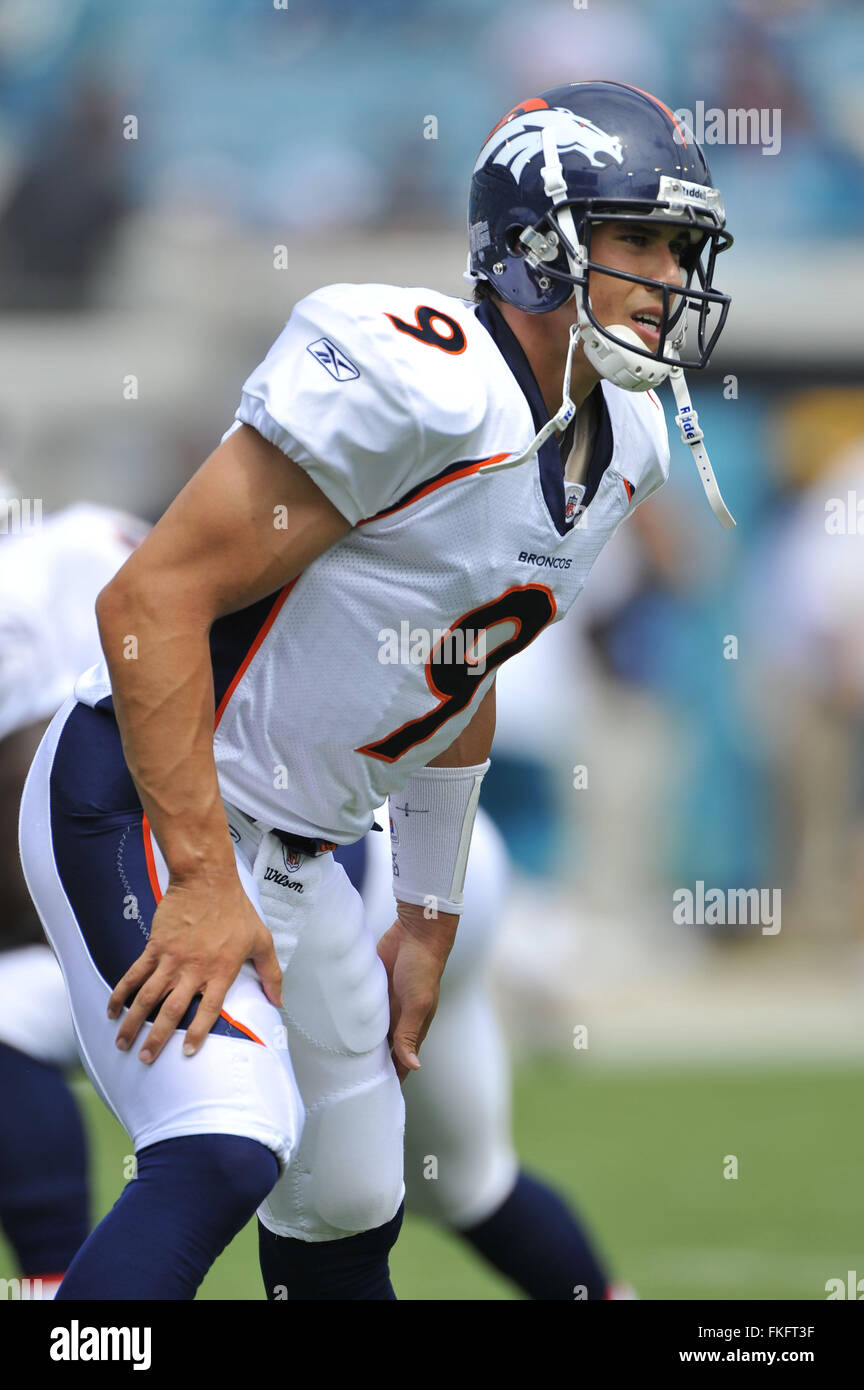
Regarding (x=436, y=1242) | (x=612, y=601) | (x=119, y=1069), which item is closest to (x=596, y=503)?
(x=119, y=1069)

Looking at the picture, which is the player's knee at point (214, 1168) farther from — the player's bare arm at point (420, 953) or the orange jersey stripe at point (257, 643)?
the player's bare arm at point (420, 953)

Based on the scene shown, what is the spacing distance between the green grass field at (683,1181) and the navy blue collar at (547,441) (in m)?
1.83

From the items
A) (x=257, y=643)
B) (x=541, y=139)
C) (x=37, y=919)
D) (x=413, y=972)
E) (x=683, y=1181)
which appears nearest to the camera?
(x=257, y=643)

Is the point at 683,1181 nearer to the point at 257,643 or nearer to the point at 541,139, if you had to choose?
the point at 257,643

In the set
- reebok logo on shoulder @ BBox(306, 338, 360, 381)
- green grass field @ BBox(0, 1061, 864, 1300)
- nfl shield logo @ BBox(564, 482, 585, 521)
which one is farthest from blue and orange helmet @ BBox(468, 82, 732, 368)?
green grass field @ BBox(0, 1061, 864, 1300)

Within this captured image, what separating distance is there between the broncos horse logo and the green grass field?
7.08 feet

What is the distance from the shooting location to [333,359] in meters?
2.18

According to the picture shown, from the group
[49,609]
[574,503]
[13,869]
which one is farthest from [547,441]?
[13,869]

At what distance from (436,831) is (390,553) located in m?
0.66

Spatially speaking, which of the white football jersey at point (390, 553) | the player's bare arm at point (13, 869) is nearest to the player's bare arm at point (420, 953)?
the white football jersey at point (390, 553)
